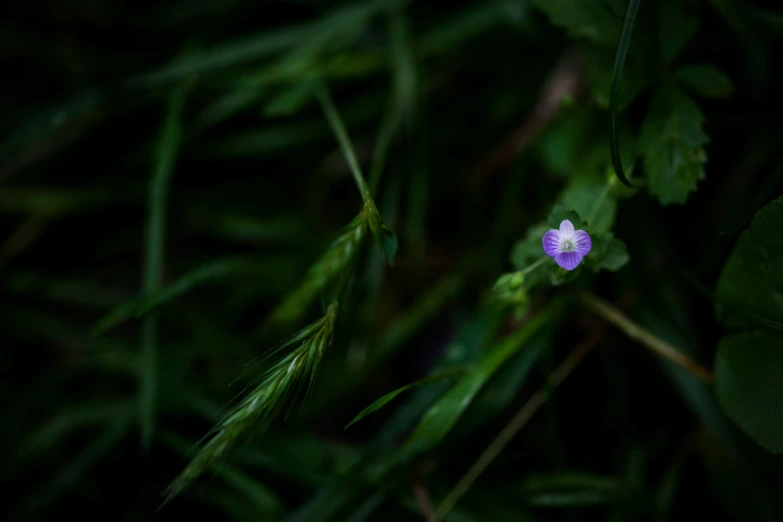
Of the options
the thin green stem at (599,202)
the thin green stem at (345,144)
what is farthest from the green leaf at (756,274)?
the thin green stem at (345,144)

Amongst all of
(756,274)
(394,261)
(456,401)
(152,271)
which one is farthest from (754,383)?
(152,271)

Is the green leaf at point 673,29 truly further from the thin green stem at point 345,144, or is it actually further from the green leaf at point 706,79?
the thin green stem at point 345,144

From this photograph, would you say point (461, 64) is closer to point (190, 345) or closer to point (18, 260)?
point (190, 345)

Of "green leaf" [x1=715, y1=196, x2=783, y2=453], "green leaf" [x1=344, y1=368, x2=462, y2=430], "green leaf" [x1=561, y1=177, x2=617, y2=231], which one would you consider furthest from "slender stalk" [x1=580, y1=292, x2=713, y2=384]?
"green leaf" [x1=344, y1=368, x2=462, y2=430]

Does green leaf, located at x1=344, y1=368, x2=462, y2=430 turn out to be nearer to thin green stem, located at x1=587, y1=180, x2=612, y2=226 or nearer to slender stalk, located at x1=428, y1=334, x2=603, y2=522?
slender stalk, located at x1=428, y1=334, x2=603, y2=522

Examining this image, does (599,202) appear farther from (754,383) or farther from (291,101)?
(291,101)

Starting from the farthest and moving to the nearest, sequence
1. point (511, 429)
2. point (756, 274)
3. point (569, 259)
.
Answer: point (511, 429) → point (756, 274) → point (569, 259)

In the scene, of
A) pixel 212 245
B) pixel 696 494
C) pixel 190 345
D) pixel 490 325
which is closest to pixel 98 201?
pixel 212 245
